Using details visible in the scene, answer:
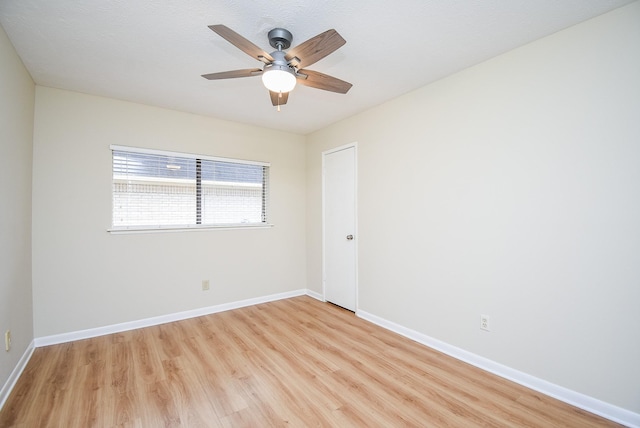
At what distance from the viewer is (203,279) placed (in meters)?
3.58

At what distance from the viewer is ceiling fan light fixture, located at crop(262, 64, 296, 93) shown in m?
1.76

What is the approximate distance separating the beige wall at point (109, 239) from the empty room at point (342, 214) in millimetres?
20

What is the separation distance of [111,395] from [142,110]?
2.82 metres

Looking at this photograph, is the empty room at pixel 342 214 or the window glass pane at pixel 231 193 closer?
the empty room at pixel 342 214

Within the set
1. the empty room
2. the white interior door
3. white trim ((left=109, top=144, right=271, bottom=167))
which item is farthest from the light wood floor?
white trim ((left=109, top=144, right=271, bottom=167))

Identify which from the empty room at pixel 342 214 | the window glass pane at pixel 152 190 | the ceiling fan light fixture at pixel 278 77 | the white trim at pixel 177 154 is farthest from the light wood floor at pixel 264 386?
the ceiling fan light fixture at pixel 278 77

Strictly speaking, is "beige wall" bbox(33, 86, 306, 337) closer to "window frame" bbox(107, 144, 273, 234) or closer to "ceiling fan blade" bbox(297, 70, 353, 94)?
"window frame" bbox(107, 144, 273, 234)

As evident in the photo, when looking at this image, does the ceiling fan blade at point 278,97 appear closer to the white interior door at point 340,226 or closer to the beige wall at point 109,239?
the white interior door at point 340,226

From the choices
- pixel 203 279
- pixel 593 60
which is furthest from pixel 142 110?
pixel 593 60

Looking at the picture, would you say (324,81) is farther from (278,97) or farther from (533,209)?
(533,209)

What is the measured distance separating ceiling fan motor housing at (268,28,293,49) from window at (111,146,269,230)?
2.10 meters

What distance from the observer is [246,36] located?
1.99 metres

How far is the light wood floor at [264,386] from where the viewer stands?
5.79ft

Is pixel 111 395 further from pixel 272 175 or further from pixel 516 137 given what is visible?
pixel 516 137
